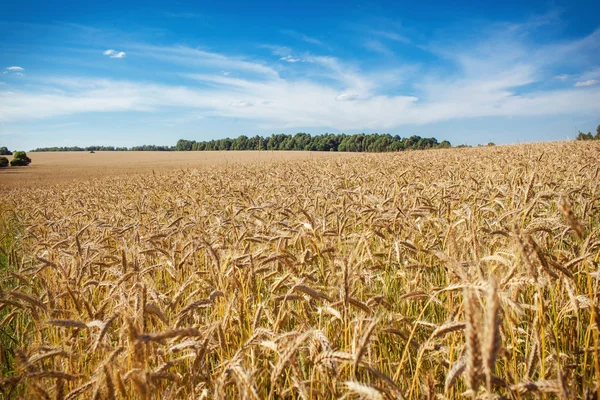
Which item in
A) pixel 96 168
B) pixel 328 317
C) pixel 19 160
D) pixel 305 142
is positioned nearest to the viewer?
pixel 328 317

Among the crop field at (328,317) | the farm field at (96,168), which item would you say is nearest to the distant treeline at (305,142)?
the farm field at (96,168)

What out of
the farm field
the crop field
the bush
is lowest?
the crop field

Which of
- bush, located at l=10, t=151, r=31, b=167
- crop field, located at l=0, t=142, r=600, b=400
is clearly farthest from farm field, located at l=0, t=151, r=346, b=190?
crop field, located at l=0, t=142, r=600, b=400

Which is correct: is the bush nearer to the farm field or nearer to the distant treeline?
the farm field

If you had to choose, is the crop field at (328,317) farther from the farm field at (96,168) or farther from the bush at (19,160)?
the bush at (19,160)

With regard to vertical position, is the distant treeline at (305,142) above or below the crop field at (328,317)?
above

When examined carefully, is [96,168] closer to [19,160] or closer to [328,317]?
[19,160]

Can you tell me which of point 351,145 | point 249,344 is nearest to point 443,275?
point 249,344

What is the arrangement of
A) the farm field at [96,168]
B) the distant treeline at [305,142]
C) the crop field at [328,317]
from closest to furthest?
the crop field at [328,317] < the farm field at [96,168] < the distant treeline at [305,142]

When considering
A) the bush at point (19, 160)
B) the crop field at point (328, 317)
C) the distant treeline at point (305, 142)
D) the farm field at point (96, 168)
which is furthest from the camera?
the distant treeline at point (305, 142)

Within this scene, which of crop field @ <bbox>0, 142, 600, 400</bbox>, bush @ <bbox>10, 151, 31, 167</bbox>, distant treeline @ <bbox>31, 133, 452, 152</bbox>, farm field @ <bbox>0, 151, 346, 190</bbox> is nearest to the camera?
crop field @ <bbox>0, 142, 600, 400</bbox>

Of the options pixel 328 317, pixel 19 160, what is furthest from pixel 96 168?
pixel 328 317

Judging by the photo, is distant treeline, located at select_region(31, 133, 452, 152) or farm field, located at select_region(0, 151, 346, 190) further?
distant treeline, located at select_region(31, 133, 452, 152)

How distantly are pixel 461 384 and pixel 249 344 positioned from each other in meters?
1.35
